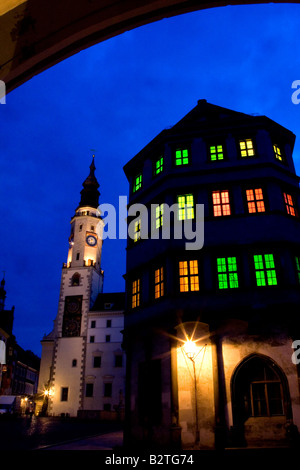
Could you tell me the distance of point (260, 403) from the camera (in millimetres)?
14969

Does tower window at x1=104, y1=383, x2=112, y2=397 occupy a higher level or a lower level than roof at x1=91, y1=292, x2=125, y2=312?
lower

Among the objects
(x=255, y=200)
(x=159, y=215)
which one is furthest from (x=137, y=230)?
(x=255, y=200)

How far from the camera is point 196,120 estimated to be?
21562 millimetres

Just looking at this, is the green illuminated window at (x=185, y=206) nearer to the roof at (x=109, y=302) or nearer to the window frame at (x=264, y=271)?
the window frame at (x=264, y=271)

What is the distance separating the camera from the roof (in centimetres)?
5947

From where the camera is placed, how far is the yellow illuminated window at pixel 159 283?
18375 mm

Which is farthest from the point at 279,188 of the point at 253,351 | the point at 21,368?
the point at 21,368

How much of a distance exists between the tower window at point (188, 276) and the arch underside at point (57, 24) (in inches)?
597

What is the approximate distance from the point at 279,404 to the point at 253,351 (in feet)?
7.42

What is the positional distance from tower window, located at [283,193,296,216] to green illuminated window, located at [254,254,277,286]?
3336mm

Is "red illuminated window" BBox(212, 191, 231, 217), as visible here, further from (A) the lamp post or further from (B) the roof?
(B) the roof

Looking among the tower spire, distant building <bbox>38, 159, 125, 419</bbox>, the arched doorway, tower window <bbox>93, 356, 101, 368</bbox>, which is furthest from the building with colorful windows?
the tower spire

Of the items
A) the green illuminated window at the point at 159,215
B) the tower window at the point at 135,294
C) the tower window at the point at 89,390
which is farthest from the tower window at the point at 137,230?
the tower window at the point at 89,390
